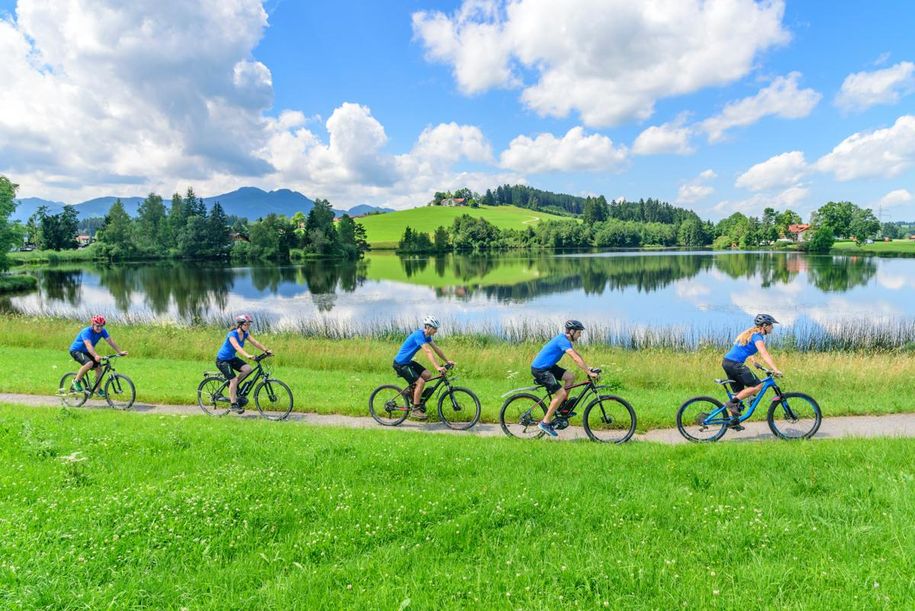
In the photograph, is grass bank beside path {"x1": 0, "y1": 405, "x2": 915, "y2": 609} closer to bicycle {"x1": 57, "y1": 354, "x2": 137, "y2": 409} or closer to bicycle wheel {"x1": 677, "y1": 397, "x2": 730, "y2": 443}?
bicycle wheel {"x1": 677, "y1": 397, "x2": 730, "y2": 443}

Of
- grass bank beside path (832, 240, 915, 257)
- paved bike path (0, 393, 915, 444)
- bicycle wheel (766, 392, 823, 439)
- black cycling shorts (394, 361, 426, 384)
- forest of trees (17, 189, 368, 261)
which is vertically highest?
forest of trees (17, 189, 368, 261)

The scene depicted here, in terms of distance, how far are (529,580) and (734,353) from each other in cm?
717

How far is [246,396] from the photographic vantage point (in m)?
11.8

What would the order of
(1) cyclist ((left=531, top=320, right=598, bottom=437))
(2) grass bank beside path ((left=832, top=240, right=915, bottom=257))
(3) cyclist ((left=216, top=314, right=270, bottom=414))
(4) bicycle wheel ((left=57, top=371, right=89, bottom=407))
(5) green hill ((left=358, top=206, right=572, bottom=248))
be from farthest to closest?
(5) green hill ((left=358, top=206, right=572, bottom=248)), (2) grass bank beside path ((left=832, top=240, right=915, bottom=257)), (4) bicycle wheel ((left=57, top=371, right=89, bottom=407)), (3) cyclist ((left=216, top=314, right=270, bottom=414)), (1) cyclist ((left=531, top=320, right=598, bottom=437))

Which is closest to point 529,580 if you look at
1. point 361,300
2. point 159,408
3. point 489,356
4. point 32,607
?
point 32,607

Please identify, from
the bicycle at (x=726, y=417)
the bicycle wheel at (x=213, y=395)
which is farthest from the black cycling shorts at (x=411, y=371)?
the bicycle at (x=726, y=417)

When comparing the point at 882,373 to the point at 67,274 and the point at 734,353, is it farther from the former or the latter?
the point at 67,274

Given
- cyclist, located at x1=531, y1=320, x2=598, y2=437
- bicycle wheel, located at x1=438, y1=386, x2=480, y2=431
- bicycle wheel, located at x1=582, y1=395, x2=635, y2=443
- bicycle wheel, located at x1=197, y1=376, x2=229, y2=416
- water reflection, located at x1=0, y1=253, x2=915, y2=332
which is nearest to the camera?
cyclist, located at x1=531, y1=320, x2=598, y2=437

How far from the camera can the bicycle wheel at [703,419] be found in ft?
31.1

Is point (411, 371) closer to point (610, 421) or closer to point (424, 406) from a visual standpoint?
point (424, 406)

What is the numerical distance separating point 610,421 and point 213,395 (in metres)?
9.40

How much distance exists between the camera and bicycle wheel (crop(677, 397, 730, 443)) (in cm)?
949

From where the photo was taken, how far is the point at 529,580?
14.0 ft

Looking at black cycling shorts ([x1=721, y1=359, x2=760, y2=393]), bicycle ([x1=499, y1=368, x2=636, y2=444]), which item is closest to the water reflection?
bicycle ([x1=499, y1=368, x2=636, y2=444])
